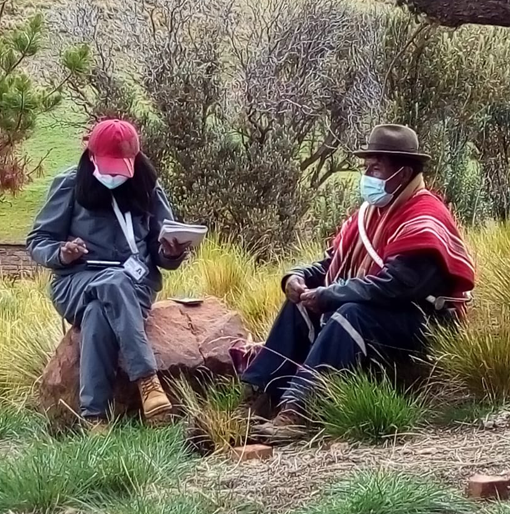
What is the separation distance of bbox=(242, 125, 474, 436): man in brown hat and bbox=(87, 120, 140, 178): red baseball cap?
3.27ft

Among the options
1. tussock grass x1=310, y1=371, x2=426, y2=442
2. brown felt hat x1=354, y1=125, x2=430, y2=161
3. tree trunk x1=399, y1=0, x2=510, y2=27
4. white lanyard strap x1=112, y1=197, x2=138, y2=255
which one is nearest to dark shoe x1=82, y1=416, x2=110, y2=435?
white lanyard strap x1=112, y1=197, x2=138, y2=255

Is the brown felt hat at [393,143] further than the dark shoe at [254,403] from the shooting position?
Yes

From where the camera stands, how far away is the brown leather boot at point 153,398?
18.1ft

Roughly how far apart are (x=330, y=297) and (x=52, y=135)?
16756mm

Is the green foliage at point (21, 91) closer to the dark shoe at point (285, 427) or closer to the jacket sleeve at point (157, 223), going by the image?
the jacket sleeve at point (157, 223)

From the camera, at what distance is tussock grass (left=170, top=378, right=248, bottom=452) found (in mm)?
5129

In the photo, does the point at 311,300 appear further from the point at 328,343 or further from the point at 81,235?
the point at 81,235

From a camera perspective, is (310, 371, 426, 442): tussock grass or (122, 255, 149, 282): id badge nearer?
(310, 371, 426, 442): tussock grass

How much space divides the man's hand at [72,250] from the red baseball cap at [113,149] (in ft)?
1.23

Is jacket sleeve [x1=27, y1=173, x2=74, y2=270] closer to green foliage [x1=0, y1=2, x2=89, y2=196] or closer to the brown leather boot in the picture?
the brown leather boot

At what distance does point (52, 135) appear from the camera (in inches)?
847

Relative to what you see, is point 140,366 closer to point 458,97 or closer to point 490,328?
point 490,328

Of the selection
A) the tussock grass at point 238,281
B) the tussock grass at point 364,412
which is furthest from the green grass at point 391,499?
the tussock grass at point 238,281

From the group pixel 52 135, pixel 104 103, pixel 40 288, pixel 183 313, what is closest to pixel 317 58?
pixel 104 103
